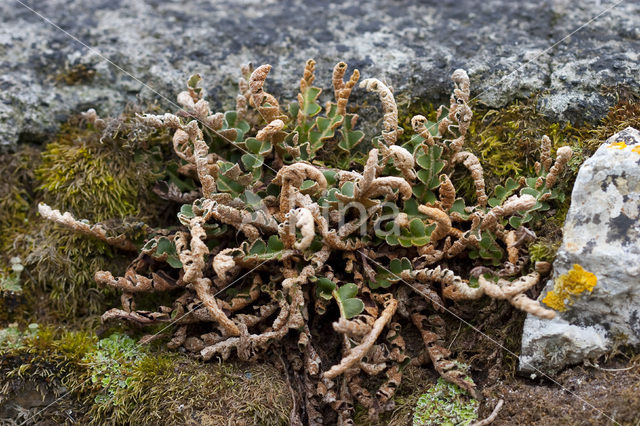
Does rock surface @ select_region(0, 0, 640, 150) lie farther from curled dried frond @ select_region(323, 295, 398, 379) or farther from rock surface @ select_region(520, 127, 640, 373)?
curled dried frond @ select_region(323, 295, 398, 379)

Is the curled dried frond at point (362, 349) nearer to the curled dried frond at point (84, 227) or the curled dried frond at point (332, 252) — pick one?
the curled dried frond at point (332, 252)

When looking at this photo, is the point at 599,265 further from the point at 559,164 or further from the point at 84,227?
the point at 84,227

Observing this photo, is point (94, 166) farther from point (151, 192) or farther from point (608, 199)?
point (608, 199)

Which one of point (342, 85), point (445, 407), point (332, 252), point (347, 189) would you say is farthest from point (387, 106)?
point (445, 407)

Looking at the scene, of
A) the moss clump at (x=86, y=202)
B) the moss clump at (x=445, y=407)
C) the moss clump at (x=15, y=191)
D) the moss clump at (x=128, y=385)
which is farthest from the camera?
the moss clump at (x=15, y=191)

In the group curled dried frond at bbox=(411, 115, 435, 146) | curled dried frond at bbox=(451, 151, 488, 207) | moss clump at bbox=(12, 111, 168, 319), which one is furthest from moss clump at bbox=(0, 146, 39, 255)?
curled dried frond at bbox=(451, 151, 488, 207)

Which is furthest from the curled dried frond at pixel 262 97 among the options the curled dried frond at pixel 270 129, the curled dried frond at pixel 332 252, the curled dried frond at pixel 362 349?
the curled dried frond at pixel 362 349

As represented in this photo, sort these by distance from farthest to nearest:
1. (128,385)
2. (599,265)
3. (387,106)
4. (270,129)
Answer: (387,106)
(270,129)
(128,385)
(599,265)
